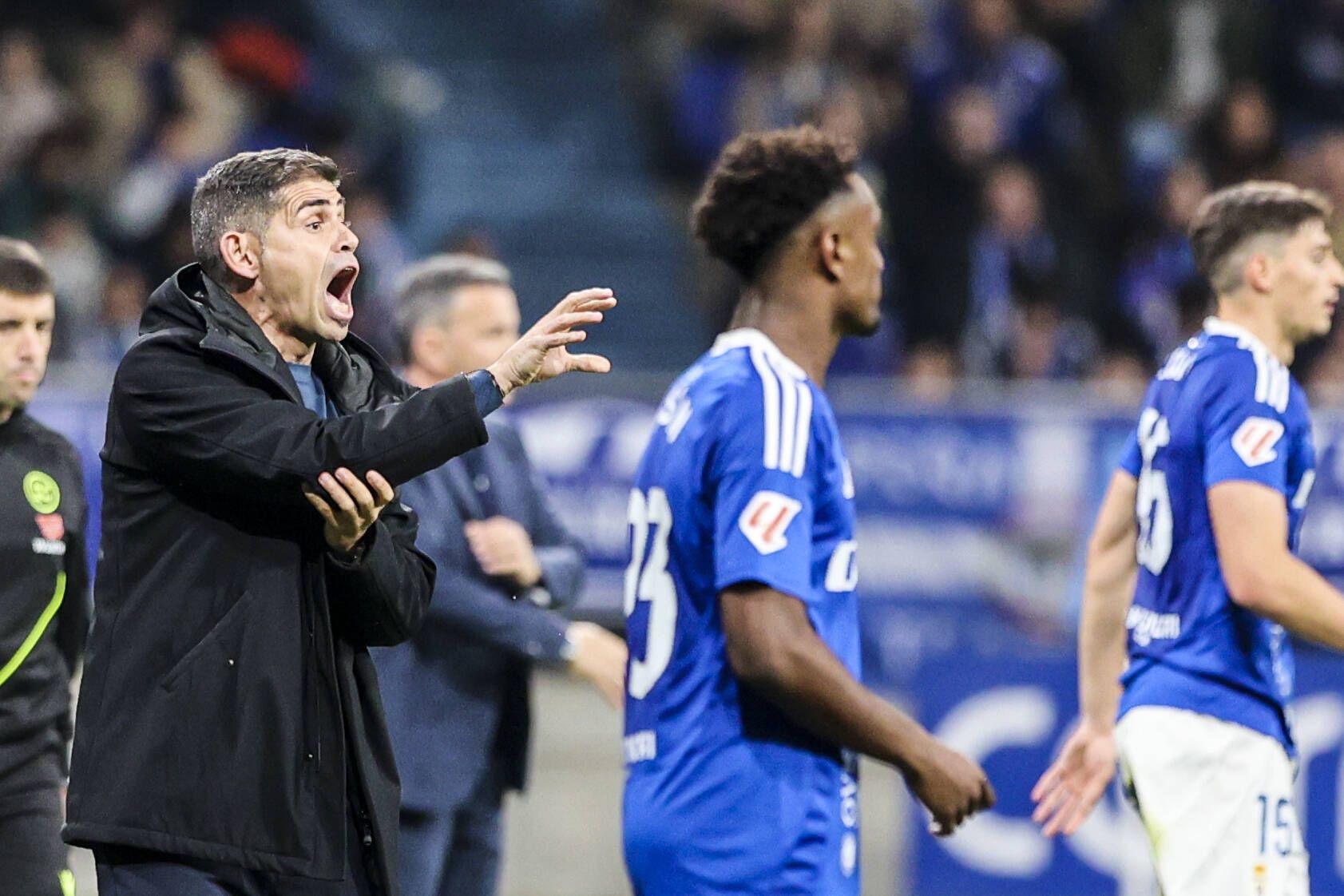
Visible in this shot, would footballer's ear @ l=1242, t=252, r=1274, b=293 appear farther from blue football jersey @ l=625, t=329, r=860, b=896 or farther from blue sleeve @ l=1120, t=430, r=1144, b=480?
blue football jersey @ l=625, t=329, r=860, b=896

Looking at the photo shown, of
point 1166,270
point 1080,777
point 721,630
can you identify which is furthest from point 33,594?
point 1166,270

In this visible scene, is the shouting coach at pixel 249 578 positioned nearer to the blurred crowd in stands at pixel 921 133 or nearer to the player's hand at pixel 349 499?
the player's hand at pixel 349 499

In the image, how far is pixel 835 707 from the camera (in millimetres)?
3654

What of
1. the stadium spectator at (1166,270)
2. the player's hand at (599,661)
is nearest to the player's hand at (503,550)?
the player's hand at (599,661)

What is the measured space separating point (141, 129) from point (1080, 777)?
942 cm

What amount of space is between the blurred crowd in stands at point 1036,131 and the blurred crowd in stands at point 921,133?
0.02m

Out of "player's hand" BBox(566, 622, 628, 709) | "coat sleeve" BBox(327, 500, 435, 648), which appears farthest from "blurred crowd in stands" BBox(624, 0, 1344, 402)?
"coat sleeve" BBox(327, 500, 435, 648)

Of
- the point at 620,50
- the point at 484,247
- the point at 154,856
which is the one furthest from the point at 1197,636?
the point at 620,50

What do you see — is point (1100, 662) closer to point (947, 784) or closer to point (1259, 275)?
point (1259, 275)

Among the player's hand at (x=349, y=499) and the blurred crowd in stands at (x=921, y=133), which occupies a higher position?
the blurred crowd in stands at (x=921, y=133)

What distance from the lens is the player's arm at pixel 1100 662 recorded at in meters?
5.02

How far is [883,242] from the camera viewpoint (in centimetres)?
1207

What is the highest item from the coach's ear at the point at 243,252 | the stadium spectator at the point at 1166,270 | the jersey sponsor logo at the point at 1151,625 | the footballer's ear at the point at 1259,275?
the stadium spectator at the point at 1166,270

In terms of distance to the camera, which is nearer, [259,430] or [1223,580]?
[259,430]
